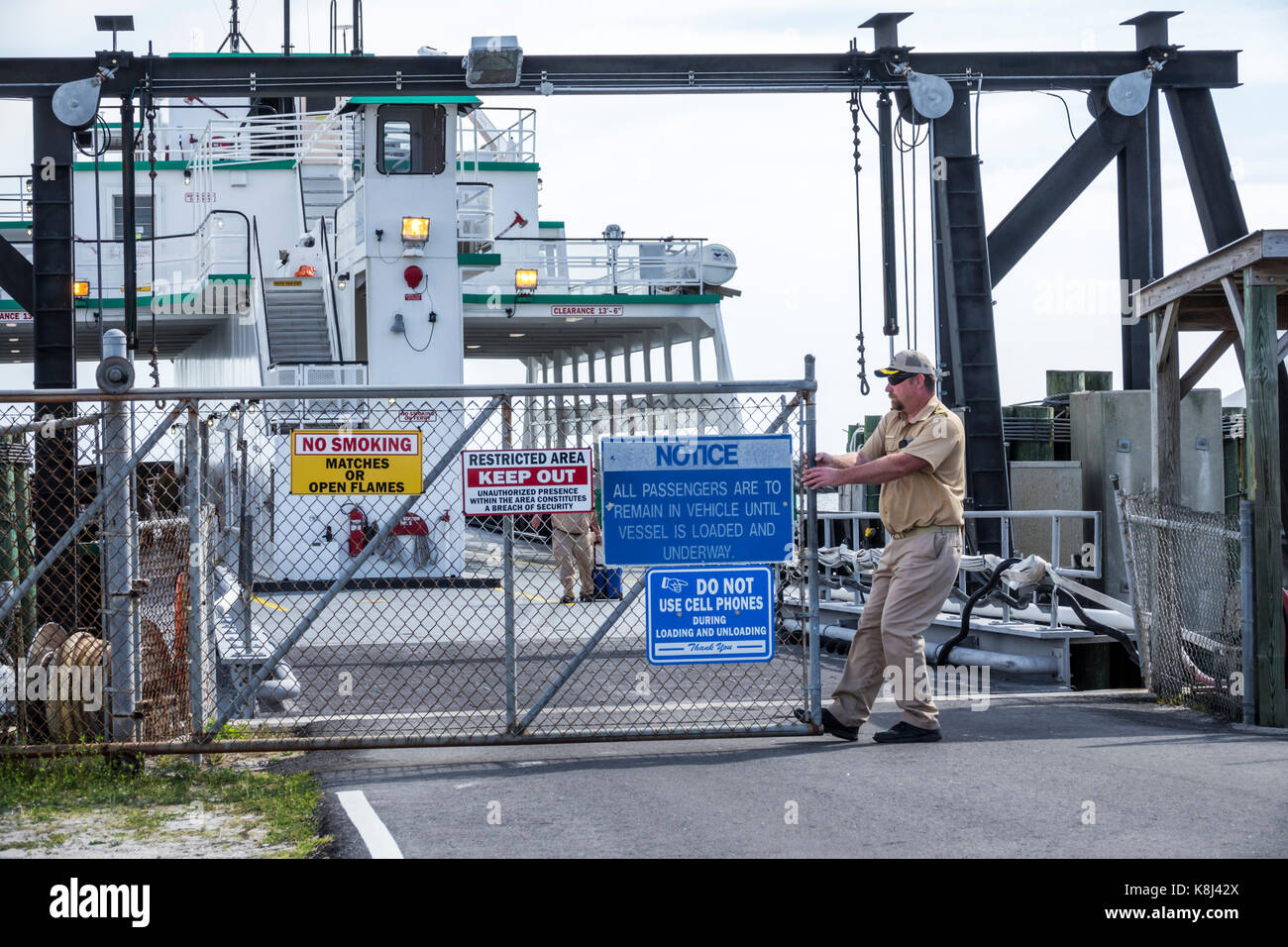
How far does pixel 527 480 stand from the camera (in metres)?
7.70

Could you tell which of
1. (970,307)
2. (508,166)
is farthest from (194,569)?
(508,166)

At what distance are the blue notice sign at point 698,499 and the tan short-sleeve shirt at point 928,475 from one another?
59 cm

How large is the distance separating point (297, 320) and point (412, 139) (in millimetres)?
4562

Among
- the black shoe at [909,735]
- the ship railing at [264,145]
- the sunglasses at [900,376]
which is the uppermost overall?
the ship railing at [264,145]

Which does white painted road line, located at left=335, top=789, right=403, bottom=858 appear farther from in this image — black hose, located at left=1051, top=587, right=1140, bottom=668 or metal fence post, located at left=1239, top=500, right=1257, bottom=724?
black hose, located at left=1051, top=587, right=1140, bottom=668

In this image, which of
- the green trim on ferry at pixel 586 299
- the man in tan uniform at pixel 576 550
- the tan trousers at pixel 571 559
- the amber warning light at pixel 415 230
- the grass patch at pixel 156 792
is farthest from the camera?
the green trim on ferry at pixel 586 299

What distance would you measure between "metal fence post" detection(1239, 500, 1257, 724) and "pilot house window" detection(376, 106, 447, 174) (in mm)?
16441

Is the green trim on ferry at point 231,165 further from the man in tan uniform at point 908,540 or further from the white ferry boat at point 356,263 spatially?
the man in tan uniform at point 908,540

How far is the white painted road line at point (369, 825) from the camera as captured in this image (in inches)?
225

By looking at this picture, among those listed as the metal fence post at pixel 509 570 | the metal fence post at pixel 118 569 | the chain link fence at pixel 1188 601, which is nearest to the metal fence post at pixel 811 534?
the metal fence post at pixel 509 570

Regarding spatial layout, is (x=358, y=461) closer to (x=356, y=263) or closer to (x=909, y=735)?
(x=909, y=735)

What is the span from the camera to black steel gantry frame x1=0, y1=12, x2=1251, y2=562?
1327 cm

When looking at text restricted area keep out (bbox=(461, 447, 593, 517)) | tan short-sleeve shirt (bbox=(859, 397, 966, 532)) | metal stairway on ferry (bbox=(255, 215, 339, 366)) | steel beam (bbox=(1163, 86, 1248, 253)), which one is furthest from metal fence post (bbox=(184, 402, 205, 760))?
metal stairway on ferry (bbox=(255, 215, 339, 366))
